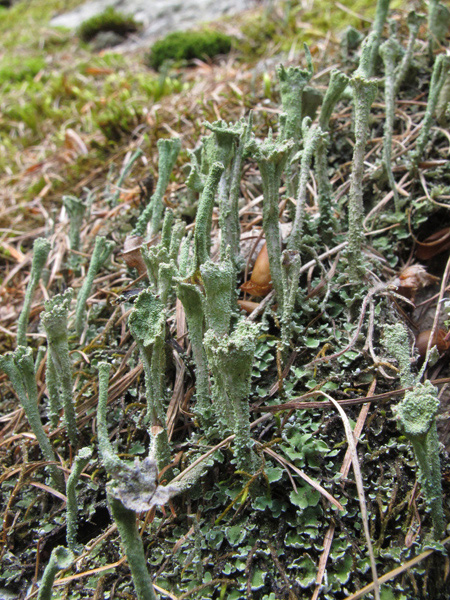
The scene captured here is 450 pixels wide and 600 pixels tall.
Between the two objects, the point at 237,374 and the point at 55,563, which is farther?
the point at 237,374

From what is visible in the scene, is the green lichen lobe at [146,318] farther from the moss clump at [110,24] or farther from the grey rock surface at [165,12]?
the moss clump at [110,24]

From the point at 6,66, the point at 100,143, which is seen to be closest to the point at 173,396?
the point at 100,143

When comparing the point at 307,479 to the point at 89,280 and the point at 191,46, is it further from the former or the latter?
the point at 191,46

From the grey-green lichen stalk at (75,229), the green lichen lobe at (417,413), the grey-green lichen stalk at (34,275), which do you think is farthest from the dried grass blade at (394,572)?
the grey-green lichen stalk at (75,229)

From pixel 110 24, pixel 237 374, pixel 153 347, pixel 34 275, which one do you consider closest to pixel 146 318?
pixel 153 347

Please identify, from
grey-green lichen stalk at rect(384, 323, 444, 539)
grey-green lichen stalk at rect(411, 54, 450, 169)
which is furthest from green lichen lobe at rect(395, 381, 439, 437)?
grey-green lichen stalk at rect(411, 54, 450, 169)

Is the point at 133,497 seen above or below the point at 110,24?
below

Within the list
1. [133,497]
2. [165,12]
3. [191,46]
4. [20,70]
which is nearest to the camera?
[133,497]

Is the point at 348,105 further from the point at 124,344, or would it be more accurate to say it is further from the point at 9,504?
the point at 9,504
